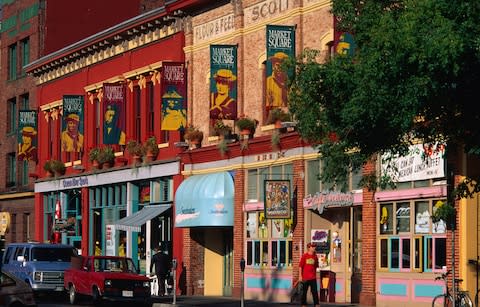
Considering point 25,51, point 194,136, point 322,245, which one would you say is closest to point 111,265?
point 322,245

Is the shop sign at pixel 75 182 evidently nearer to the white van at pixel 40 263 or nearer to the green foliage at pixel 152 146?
the green foliage at pixel 152 146

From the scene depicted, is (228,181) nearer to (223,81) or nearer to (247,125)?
(247,125)

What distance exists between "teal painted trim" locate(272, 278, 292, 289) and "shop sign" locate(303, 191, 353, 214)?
104 inches

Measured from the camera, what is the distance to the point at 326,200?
3597 cm

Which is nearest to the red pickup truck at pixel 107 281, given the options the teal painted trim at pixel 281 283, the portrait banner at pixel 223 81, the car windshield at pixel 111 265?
the car windshield at pixel 111 265

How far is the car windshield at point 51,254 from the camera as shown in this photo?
1649 inches

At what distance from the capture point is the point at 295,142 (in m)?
37.6

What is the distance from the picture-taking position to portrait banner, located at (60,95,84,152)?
180 feet

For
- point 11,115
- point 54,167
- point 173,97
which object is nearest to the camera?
point 173,97

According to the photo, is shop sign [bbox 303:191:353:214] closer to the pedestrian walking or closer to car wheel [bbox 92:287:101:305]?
car wheel [bbox 92:287:101:305]

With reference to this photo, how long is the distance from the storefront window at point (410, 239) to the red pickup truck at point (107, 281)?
7627 mm

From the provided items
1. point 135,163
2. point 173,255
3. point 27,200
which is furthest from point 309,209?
point 27,200

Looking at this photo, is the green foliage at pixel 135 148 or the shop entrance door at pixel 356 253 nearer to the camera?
the shop entrance door at pixel 356 253

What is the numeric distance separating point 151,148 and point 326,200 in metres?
12.7
